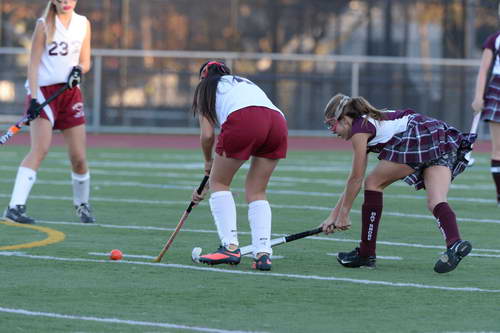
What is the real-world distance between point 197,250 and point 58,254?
0.99 meters

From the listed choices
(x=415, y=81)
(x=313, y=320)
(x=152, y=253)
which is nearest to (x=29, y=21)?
(x=415, y=81)

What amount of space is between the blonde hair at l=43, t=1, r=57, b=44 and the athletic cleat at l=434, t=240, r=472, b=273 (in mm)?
3903

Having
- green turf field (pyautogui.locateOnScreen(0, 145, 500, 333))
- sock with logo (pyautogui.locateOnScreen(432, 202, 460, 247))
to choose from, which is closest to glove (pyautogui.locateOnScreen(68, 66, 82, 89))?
green turf field (pyautogui.locateOnScreen(0, 145, 500, 333))

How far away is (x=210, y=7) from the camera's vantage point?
2633 centimetres

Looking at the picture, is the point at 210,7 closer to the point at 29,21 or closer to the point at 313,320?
the point at 29,21

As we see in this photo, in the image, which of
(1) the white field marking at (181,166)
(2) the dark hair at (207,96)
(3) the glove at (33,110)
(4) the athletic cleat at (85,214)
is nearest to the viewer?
(2) the dark hair at (207,96)

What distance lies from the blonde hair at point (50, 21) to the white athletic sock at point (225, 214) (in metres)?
2.72

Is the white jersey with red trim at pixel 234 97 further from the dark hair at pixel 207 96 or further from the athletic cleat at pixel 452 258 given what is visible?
the athletic cleat at pixel 452 258

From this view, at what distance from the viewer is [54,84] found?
9.43 m

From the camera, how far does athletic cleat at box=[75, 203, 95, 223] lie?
31.5 feet

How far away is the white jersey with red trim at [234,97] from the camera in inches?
282

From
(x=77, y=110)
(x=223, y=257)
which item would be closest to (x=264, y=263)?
(x=223, y=257)

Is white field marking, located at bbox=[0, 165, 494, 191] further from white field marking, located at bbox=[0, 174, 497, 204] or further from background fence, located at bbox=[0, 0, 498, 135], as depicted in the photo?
background fence, located at bbox=[0, 0, 498, 135]

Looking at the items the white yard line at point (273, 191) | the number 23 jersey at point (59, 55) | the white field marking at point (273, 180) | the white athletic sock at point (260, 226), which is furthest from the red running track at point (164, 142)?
the white athletic sock at point (260, 226)
